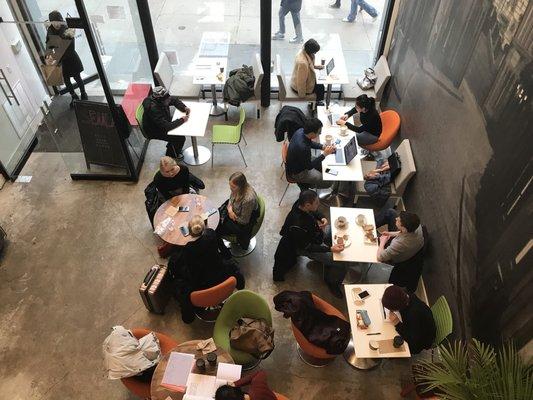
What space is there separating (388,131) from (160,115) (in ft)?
11.1

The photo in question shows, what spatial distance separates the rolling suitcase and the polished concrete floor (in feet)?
0.62

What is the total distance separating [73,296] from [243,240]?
7.35 ft

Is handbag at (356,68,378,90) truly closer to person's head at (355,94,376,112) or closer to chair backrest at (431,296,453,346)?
person's head at (355,94,376,112)

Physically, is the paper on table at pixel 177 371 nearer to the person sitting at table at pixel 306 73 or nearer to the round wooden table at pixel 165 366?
the round wooden table at pixel 165 366

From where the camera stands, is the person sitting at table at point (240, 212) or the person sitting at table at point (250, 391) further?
the person sitting at table at point (240, 212)

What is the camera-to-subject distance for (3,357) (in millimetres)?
4746

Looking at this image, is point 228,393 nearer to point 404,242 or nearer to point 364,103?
point 404,242

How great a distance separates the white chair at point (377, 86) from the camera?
712 cm

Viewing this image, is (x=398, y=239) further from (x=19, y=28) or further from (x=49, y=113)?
(x=19, y=28)

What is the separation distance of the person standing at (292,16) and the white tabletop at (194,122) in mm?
2375

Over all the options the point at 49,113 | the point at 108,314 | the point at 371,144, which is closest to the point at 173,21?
the point at 49,113

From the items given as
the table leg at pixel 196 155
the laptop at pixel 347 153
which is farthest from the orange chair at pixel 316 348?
the table leg at pixel 196 155

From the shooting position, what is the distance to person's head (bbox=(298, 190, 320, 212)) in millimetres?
4477

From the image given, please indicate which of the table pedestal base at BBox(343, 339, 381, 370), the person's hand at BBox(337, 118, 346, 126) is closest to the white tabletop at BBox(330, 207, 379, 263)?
the table pedestal base at BBox(343, 339, 381, 370)
